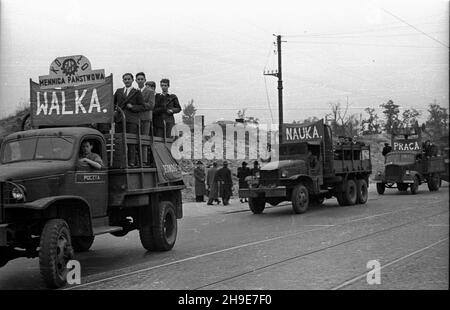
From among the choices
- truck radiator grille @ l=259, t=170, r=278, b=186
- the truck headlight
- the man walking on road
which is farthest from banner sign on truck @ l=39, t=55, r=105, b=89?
the man walking on road

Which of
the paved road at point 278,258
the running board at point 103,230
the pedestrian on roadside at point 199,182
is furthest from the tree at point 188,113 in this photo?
the running board at point 103,230

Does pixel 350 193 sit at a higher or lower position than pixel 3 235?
lower

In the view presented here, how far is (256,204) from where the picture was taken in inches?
662

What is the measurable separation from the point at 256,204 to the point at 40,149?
10144 millimetres

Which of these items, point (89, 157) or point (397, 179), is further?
point (397, 179)

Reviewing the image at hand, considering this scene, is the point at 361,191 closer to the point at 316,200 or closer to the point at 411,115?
the point at 316,200

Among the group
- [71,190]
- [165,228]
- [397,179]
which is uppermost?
[71,190]

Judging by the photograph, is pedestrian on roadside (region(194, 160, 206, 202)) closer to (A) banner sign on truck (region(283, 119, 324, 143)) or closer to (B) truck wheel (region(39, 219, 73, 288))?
(A) banner sign on truck (region(283, 119, 324, 143))

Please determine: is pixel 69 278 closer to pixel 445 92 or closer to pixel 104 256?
pixel 104 256

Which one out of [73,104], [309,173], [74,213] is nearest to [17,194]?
[74,213]

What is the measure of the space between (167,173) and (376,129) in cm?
1375
